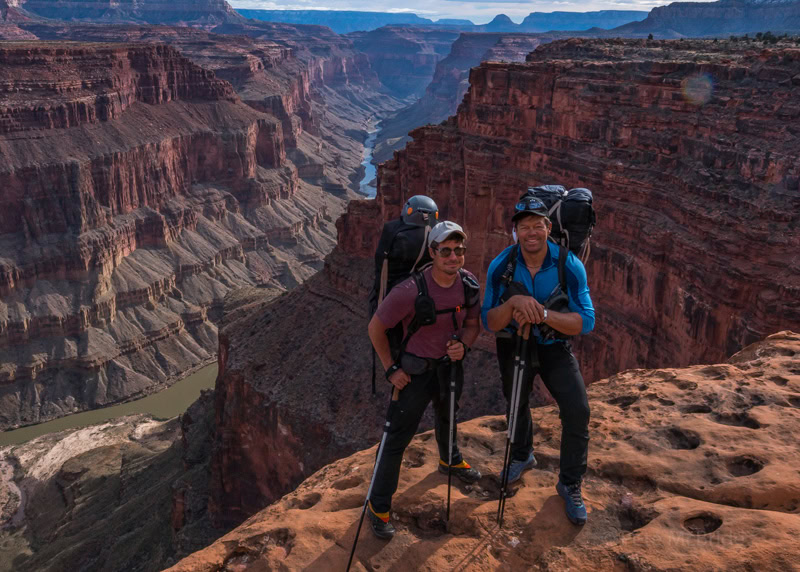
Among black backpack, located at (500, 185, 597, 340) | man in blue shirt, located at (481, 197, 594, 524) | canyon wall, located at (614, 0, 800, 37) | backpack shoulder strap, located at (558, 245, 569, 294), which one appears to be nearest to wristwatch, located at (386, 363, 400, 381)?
man in blue shirt, located at (481, 197, 594, 524)

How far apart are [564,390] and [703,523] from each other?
2286 mm

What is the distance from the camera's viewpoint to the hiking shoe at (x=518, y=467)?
998 centimetres

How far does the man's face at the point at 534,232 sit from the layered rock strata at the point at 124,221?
63703mm

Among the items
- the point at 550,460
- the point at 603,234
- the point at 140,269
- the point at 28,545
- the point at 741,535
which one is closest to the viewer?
the point at 741,535

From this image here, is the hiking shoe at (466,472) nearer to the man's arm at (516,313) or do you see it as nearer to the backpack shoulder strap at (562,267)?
the man's arm at (516,313)

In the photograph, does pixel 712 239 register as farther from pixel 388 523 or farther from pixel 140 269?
pixel 140 269

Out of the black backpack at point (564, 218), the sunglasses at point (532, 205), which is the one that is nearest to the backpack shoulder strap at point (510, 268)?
the black backpack at point (564, 218)

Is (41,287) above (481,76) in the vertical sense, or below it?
below

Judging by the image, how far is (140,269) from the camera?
80.0 m

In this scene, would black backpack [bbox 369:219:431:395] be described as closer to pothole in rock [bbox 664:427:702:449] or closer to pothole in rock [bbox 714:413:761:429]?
pothole in rock [bbox 664:427:702:449]

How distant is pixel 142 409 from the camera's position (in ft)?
209

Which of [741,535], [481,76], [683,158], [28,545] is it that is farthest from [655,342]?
[28,545]

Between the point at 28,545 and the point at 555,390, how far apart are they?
4339cm

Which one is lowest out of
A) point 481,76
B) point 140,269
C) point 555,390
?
point 140,269
